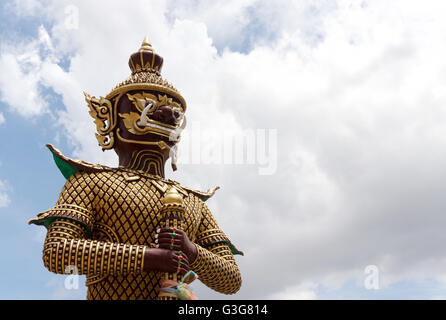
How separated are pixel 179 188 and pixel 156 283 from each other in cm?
143

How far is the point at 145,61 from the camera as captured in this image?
7273 mm

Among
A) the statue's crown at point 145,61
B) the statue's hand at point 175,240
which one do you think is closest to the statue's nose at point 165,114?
the statue's crown at point 145,61

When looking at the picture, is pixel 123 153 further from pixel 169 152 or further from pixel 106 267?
pixel 106 267

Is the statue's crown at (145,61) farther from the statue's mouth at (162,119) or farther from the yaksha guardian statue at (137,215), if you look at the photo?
the statue's mouth at (162,119)

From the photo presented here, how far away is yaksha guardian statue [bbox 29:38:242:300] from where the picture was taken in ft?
17.9

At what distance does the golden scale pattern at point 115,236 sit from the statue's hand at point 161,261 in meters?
0.07

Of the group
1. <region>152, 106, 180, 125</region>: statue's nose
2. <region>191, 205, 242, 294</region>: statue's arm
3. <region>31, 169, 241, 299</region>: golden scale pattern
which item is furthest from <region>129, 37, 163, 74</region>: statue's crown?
<region>191, 205, 242, 294</region>: statue's arm

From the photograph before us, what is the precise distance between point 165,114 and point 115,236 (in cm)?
169

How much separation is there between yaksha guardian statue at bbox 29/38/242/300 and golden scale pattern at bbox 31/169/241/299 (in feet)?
0.03

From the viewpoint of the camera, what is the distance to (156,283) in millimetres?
5859

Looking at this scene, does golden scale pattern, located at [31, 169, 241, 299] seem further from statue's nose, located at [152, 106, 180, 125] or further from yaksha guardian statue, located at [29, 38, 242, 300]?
statue's nose, located at [152, 106, 180, 125]

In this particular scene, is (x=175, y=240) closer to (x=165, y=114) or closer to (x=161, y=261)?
(x=161, y=261)

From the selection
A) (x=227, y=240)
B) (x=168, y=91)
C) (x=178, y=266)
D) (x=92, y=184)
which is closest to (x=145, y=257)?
(x=178, y=266)
